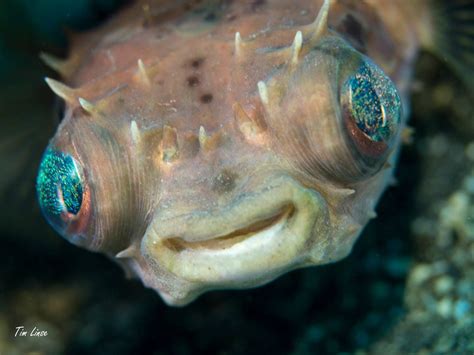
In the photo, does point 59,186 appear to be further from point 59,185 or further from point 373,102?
point 373,102

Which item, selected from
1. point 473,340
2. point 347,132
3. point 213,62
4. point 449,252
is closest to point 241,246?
point 347,132

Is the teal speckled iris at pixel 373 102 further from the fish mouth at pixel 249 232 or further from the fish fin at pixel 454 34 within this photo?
the fish fin at pixel 454 34

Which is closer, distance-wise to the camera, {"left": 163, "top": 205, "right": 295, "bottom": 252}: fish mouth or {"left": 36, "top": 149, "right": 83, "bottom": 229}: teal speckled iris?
{"left": 163, "top": 205, "right": 295, "bottom": 252}: fish mouth

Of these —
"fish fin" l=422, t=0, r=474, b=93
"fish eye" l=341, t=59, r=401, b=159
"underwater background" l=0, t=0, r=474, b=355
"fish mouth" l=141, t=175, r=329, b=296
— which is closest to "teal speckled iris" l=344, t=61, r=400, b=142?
"fish eye" l=341, t=59, r=401, b=159

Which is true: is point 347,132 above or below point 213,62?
below

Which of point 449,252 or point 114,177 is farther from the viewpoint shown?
point 449,252

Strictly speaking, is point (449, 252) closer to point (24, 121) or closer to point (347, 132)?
point (347, 132)

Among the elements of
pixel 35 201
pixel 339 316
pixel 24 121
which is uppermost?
pixel 24 121

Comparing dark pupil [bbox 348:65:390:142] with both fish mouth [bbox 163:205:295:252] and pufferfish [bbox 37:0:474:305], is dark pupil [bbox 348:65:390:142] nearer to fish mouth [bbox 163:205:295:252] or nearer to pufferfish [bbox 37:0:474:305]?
pufferfish [bbox 37:0:474:305]
